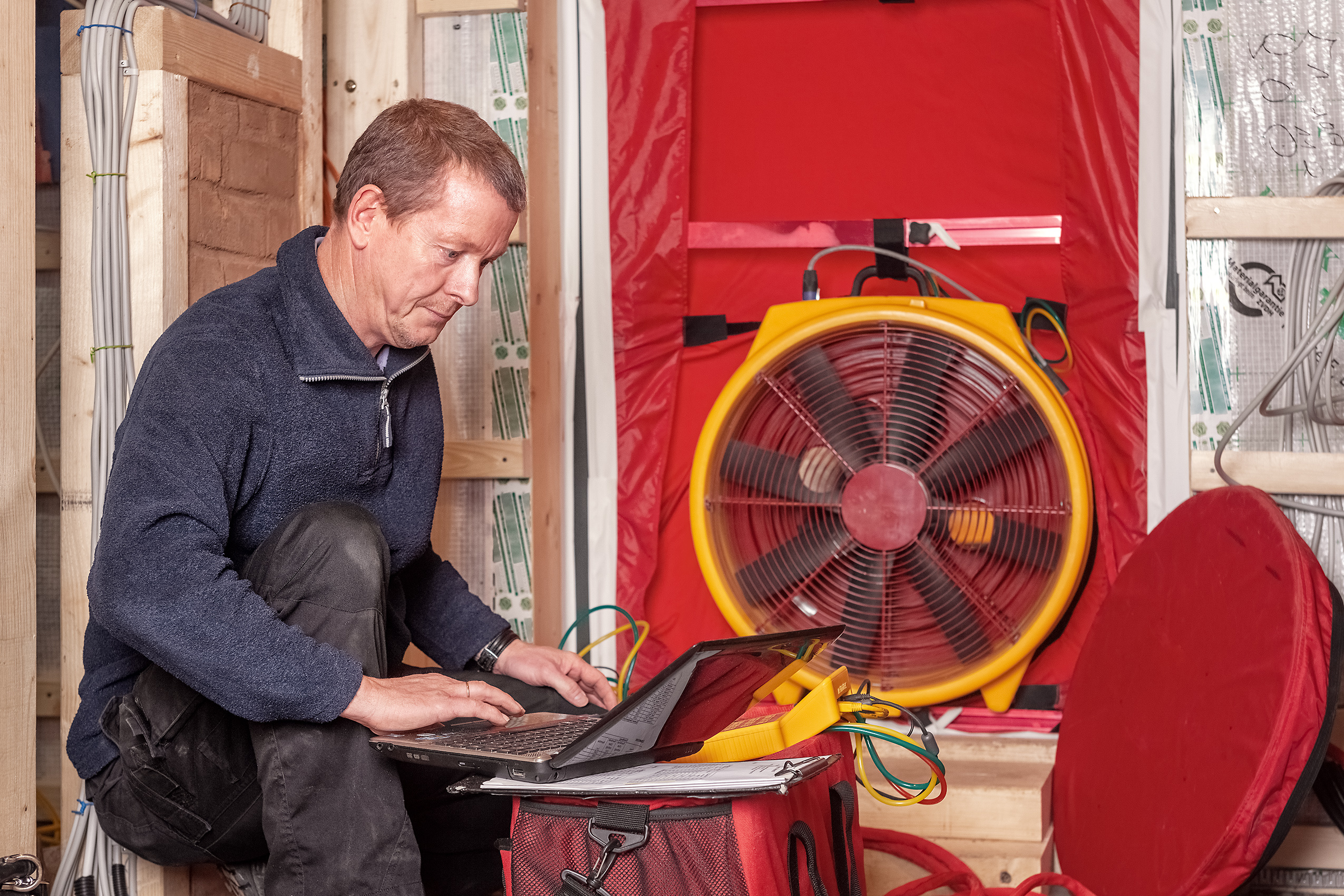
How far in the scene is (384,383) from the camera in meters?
1.91

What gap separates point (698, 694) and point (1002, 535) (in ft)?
4.31

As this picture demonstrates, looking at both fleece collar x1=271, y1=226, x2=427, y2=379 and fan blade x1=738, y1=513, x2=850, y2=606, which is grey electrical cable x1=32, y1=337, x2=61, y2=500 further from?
fan blade x1=738, y1=513, x2=850, y2=606

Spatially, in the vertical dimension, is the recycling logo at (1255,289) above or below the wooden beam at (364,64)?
below

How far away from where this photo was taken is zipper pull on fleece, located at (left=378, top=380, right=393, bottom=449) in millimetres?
1907

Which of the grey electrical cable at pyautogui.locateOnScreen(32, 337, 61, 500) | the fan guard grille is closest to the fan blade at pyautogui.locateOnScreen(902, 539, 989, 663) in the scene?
the fan guard grille

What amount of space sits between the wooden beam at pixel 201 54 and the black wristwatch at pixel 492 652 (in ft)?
4.02

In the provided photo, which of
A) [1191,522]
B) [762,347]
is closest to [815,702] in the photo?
[1191,522]

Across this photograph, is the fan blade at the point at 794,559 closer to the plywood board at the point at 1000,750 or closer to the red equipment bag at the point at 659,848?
the plywood board at the point at 1000,750

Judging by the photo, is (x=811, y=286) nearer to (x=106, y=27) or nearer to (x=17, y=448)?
(x=106, y=27)

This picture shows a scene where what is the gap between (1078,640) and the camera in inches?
→ 113

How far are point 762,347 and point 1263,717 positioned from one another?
1.34 metres

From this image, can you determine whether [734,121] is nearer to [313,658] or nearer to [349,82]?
[349,82]

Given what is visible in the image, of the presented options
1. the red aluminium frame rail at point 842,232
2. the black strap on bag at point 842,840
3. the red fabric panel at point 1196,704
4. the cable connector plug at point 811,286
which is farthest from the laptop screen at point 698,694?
the red aluminium frame rail at point 842,232

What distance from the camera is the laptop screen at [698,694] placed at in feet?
4.57
